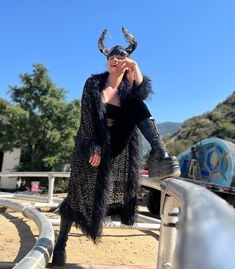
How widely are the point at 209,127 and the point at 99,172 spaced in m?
52.5

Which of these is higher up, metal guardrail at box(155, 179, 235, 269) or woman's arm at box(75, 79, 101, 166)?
woman's arm at box(75, 79, 101, 166)

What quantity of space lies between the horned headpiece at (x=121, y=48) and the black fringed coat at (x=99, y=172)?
23 centimetres

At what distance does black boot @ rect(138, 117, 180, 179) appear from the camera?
250cm

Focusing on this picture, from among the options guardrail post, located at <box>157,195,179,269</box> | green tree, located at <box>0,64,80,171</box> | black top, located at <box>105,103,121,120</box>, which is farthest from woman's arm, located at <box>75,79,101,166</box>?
green tree, located at <box>0,64,80,171</box>

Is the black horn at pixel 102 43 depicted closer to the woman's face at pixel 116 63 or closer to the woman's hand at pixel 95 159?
the woman's face at pixel 116 63

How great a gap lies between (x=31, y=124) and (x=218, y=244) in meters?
26.4

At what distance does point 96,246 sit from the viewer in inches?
151

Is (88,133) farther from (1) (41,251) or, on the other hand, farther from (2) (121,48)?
(1) (41,251)

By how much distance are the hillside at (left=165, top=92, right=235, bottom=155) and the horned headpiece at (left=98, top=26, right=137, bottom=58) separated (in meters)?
36.8

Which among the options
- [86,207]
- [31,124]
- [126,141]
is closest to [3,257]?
[86,207]

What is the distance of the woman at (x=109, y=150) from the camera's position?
107 inches

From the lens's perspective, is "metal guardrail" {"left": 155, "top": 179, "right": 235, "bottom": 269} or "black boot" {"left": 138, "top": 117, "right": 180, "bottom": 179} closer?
"metal guardrail" {"left": 155, "top": 179, "right": 235, "bottom": 269}

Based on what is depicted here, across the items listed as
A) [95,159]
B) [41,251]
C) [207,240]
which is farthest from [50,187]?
[207,240]

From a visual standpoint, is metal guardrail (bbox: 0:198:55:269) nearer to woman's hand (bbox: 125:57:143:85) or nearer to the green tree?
woman's hand (bbox: 125:57:143:85)
